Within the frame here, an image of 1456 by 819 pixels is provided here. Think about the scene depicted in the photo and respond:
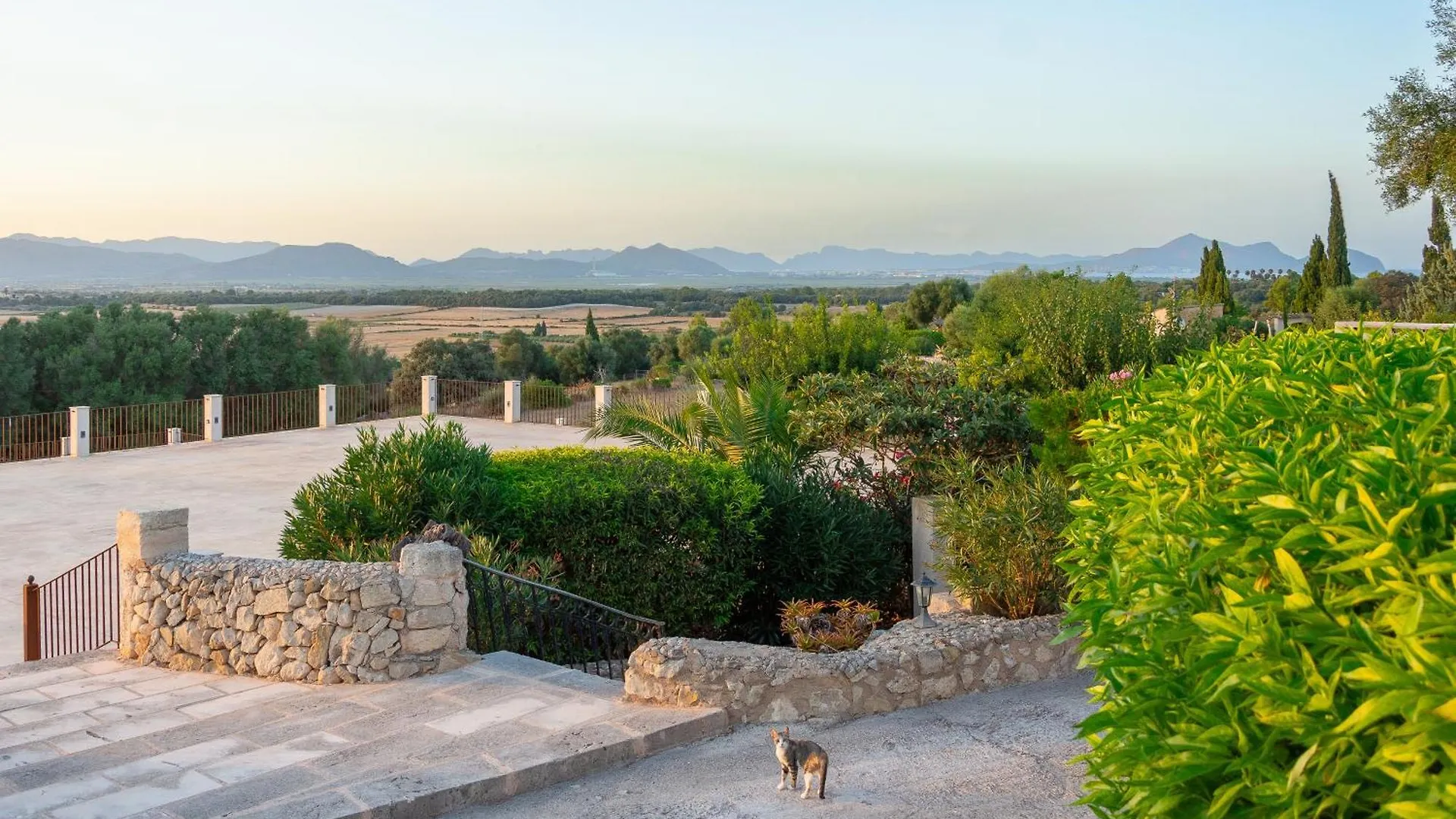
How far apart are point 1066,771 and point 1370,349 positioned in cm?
390

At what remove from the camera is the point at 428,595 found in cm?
852

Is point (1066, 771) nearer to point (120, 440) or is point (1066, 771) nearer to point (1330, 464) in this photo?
point (1330, 464)

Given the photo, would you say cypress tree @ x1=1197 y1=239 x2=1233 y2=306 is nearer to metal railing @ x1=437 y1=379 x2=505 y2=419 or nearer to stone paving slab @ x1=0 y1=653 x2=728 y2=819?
metal railing @ x1=437 y1=379 x2=505 y2=419

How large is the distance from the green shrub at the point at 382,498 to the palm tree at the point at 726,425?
3.46 meters

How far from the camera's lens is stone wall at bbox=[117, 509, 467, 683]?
844cm

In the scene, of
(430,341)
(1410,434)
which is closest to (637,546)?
(1410,434)

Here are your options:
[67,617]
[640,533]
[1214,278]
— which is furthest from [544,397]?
[1214,278]

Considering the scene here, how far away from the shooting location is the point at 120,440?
34.9 m

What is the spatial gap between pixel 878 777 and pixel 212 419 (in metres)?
22.8

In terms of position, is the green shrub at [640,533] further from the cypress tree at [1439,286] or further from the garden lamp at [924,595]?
the cypress tree at [1439,286]

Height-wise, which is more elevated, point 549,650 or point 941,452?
point 941,452

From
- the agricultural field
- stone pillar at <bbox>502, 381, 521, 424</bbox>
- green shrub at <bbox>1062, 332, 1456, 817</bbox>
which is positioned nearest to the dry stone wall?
green shrub at <bbox>1062, 332, 1456, 817</bbox>

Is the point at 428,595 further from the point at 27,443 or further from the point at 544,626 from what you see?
the point at 27,443

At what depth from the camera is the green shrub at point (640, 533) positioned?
11305 millimetres
